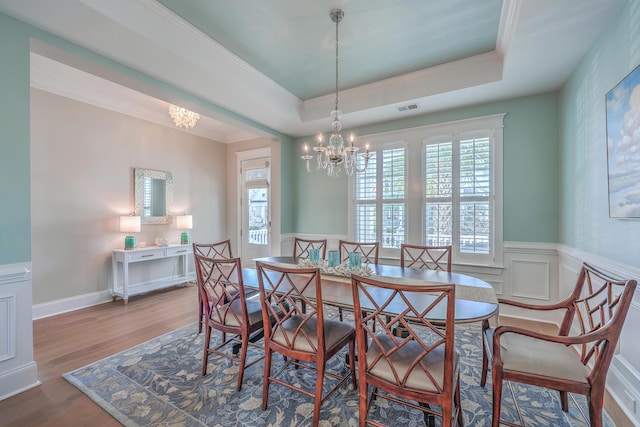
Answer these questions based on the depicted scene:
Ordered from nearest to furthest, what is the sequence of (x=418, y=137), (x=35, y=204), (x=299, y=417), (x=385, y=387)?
(x=385, y=387)
(x=299, y=417)
(x=35, y=204)
(x=418, y=137)

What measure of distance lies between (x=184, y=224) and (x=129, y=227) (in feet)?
3.08

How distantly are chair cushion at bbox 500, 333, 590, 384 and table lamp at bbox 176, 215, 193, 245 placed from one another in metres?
4.93

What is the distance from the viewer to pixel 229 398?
2021mm

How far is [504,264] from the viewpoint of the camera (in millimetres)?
3521

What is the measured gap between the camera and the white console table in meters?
4.10

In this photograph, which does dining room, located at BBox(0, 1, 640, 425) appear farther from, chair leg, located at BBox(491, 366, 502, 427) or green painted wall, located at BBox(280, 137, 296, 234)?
chair leg, located at BBox(491, 366, 502, 427)

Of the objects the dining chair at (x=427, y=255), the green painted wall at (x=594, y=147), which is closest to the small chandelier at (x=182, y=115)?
the dining chair at (x=427, y=255)

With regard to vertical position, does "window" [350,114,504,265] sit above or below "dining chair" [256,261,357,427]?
above

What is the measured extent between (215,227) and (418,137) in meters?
4.42

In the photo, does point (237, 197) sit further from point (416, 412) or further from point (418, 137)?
point (416, 412)

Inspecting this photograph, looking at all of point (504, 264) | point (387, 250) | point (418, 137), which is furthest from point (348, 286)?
point (418, 137)

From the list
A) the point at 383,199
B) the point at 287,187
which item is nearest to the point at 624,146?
the point at 383,199

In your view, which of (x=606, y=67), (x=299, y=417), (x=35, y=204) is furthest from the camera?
(x=35, y=204)

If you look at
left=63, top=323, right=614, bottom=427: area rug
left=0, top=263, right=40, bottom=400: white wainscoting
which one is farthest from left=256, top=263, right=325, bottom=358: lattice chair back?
left=0, top=263, right=40, bottom=400: white wainscoting
